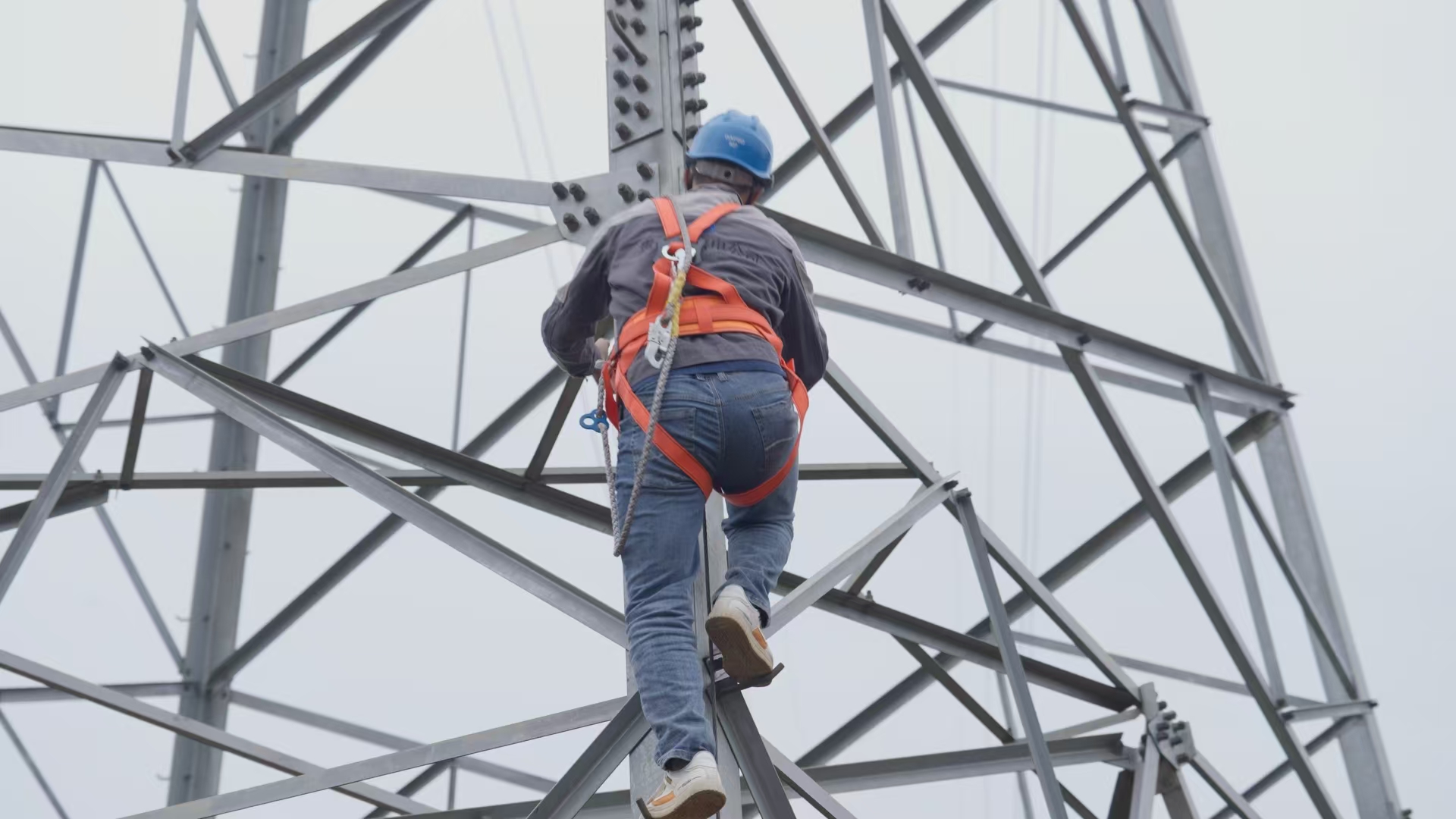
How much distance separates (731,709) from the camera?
5.37 m

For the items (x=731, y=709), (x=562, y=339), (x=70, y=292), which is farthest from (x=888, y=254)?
(x=70, y=292)

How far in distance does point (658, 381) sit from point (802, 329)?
3.25 feet

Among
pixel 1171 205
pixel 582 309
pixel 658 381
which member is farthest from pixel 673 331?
pixel 1171 205

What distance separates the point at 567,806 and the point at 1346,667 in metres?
5.57

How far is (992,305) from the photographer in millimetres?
7820

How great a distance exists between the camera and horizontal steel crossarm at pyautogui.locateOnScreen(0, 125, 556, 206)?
255 inches

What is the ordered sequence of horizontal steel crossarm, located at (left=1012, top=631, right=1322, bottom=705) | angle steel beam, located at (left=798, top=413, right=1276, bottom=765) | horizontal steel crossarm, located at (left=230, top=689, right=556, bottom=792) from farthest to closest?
horizontal steel crossarm, located at (left=230, top=689, right=556, bottom=792), horizontal steel crossarm, located at (left=1012, top=631, right=1322, bottom=705), angle steel beam, located at (left=798, top=413, right=1276, bottom=765)

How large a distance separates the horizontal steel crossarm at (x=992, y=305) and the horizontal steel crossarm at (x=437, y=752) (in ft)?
7.17

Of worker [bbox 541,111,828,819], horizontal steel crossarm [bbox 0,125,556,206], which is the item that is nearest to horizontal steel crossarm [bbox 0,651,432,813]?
horizontal steel crossarm [bbox 0,125,556,206]

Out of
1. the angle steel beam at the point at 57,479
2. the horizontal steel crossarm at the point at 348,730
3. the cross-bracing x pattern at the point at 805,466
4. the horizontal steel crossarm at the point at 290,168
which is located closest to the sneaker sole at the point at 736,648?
the cross-bracing x pattern at the point at 805,466

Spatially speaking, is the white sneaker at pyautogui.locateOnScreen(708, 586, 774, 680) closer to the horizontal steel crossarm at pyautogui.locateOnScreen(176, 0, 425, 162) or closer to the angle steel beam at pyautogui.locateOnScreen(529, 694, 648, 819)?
the angle steel beam at pyautogui.locateOnScreen(529, 694, 648, 819)

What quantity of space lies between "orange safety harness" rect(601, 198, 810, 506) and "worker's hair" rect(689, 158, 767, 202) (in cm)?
32

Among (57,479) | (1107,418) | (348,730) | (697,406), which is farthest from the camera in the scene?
(348,730)

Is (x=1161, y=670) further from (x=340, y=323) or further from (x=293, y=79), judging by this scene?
(x=293, y=79)
